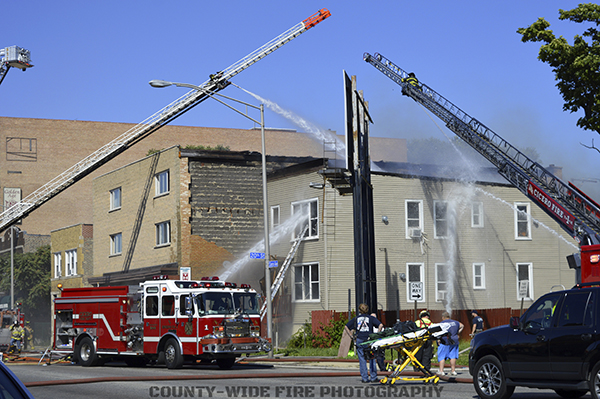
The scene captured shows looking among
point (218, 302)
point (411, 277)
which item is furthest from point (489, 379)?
→ point (411, 277)

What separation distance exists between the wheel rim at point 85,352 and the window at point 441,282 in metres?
15.9

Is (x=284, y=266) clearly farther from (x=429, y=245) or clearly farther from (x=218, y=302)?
(x=218, y=302)

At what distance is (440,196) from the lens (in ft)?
112

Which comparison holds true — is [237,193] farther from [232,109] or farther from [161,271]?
[232,109]

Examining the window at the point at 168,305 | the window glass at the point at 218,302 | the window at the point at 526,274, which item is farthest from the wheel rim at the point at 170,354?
the window at the point at 526,274

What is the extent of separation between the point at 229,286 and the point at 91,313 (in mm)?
5173

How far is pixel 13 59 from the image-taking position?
54.2 m

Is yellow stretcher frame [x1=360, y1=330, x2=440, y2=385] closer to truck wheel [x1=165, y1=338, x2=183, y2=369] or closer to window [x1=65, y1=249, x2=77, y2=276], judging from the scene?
truck wheel [x1=165, y1=338, x2=183, y2=369]

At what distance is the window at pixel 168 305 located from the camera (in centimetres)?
2169

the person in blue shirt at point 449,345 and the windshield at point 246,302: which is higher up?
the windshield at point 246,302

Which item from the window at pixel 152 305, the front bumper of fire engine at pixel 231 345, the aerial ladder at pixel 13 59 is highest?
the aerial ladder at pixel 13 59

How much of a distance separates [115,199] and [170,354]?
2356 centimetres

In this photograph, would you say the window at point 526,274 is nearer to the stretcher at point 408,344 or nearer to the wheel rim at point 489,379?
the stretcher at point 408,344

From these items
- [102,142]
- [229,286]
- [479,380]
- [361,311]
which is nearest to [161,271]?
[229,286]
